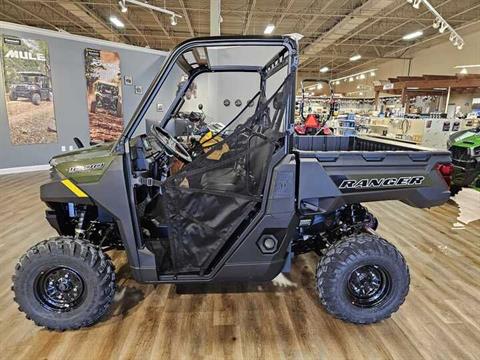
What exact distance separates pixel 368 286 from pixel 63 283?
6.47ft

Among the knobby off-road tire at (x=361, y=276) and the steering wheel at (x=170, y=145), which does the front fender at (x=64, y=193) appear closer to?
the steering wheel at (x=170, y=145)

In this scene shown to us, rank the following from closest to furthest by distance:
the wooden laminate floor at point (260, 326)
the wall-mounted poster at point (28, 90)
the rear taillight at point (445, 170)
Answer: the wooden laminate floor at point (260, 326)
the rear taillight at point (445, 170)
the wall-mounted poster at point (28, 90)

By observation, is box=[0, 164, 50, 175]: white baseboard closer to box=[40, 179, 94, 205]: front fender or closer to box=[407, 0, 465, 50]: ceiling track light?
box=[40, 179, 94, 205]: front fender

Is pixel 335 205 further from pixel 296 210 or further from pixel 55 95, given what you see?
pixel 55 95

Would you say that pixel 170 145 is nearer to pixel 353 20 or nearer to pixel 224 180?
pixel 224 180

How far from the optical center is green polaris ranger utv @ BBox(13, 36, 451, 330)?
1853 millimetres

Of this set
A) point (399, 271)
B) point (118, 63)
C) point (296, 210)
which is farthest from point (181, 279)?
point (118, 63)

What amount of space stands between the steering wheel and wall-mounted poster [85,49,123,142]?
239 inches

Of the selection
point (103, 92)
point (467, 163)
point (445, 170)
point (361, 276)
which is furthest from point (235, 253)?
point (103, 92)

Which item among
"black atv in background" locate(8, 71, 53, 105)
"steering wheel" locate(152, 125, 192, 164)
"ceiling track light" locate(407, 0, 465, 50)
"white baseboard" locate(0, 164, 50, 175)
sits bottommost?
"white baseboard" locate(0, 164, 50, 175)

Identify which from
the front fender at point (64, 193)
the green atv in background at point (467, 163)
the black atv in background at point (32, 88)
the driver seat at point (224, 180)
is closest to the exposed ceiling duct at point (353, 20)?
the green atv in background at point (467, 163)

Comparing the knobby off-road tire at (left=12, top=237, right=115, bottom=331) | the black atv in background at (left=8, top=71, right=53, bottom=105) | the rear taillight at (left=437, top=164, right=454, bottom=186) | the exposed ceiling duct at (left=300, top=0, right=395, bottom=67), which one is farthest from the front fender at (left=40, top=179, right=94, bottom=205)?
the exposed ceiling duct at (left=300, top=0, right=395, bottom=67)

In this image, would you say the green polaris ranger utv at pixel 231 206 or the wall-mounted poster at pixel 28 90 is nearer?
the green polaris ranger utv at pixel 231 206

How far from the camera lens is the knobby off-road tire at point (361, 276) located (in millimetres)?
2018
